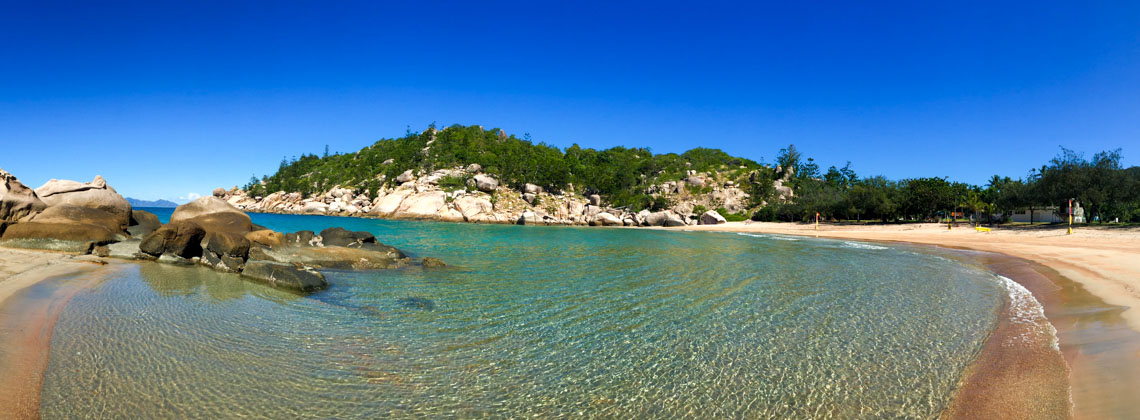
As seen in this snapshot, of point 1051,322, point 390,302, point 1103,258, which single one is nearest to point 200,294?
point 390,302

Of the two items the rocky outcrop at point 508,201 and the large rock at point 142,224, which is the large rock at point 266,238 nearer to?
the large rock at point 142,224

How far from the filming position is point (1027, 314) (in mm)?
10422

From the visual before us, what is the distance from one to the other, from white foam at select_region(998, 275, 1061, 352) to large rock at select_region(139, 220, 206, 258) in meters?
24.7

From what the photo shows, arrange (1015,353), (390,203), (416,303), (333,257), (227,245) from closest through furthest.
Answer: (1015,353), (416,303), (227,245), (333,257), (390,203)

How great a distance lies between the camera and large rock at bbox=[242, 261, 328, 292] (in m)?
13.0

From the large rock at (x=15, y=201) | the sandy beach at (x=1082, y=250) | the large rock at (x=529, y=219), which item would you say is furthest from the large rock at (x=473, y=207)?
the large rock at (x=15, y=201)

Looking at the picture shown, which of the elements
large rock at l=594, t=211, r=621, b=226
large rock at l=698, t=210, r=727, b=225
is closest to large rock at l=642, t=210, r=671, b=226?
large rock at l=594, t=211, r=621, b=226

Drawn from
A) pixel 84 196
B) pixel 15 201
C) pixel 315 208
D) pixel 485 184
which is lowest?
pixel 15 201

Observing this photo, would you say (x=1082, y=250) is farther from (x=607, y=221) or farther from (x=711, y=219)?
(x=607, y=221)

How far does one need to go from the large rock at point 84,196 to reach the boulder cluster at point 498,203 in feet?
195

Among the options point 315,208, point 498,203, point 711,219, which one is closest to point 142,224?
point 498,203

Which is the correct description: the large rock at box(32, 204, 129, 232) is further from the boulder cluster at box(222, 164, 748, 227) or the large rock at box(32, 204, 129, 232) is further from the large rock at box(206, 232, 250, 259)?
the boulder cluster at box(222, 164, 748, 227)

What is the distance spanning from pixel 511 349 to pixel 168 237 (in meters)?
18.0

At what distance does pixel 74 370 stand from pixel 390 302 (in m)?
5.81
